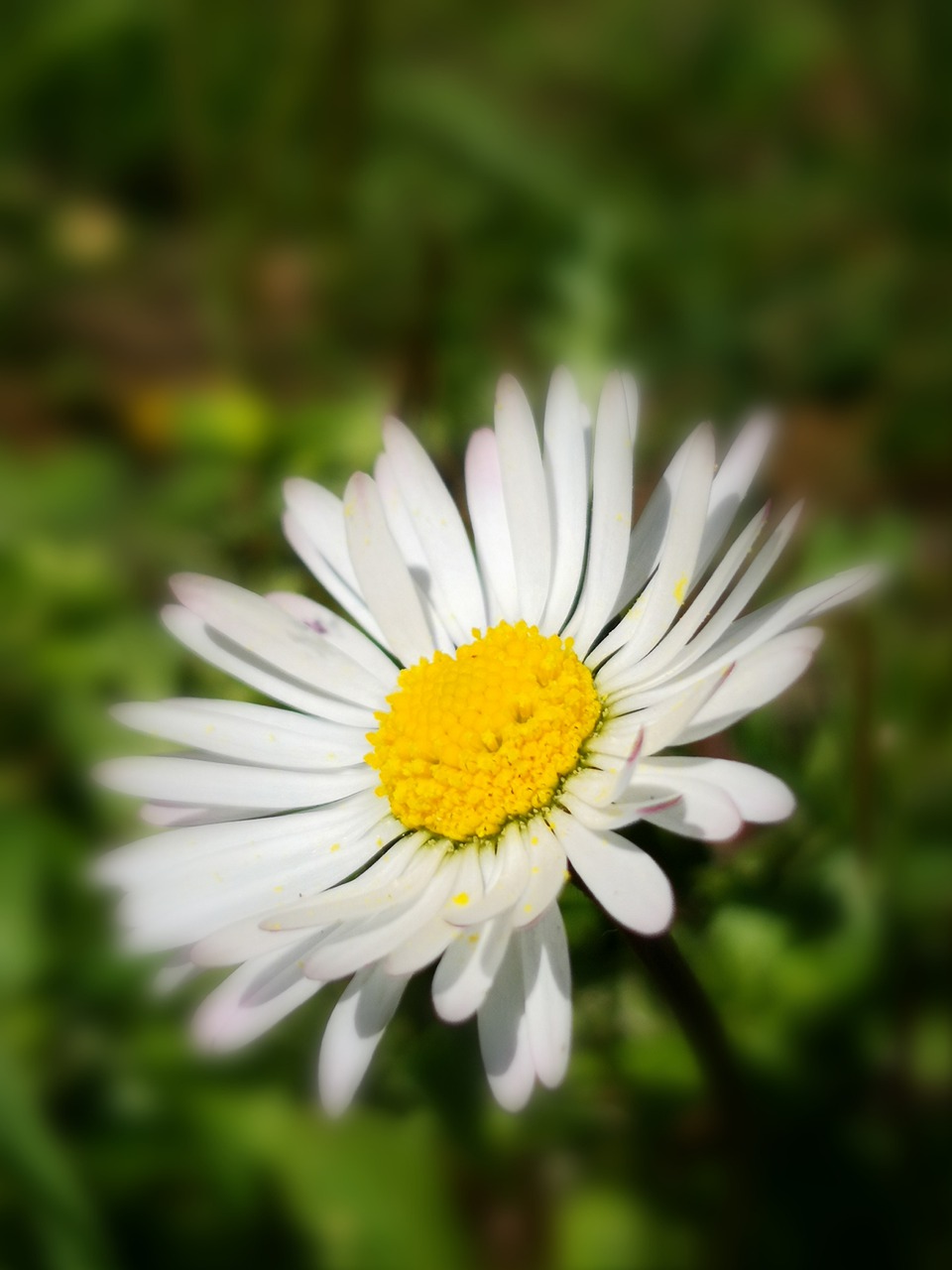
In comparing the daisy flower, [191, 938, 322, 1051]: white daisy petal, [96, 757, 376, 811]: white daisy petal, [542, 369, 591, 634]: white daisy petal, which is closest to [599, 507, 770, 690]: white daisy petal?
the daisy flower

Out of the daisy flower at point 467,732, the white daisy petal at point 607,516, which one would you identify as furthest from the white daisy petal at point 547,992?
the white daisy petal at point 607,516

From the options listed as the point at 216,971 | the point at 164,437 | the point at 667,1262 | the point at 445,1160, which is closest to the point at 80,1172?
the point at 216,971

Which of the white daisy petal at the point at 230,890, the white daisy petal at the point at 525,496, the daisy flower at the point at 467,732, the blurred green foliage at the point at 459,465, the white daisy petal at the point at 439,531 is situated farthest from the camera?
the blurred green foliage at the point at 459,465

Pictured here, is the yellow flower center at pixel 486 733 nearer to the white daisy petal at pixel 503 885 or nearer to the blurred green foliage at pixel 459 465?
the white daisy petal at pixel 503 885

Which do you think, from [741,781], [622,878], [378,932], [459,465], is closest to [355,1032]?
[378,932]

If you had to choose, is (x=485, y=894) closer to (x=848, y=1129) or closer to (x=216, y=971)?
(x=216, y=971)
